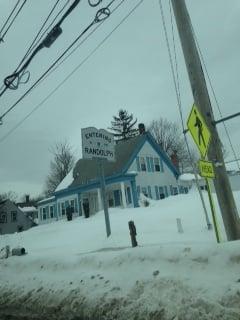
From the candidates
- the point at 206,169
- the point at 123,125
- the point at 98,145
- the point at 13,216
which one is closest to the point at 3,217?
the point at 13,216

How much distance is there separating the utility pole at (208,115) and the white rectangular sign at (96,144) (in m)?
4.80

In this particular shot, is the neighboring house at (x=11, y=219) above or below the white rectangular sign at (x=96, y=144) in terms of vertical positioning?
above

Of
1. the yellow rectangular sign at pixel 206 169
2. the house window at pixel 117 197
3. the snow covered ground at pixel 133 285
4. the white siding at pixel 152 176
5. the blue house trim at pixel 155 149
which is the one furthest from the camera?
the white siding at pixel 152 176

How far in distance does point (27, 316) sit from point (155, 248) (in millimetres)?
2585

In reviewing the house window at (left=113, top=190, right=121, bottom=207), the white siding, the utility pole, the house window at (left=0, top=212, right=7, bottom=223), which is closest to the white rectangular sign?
the utility pole

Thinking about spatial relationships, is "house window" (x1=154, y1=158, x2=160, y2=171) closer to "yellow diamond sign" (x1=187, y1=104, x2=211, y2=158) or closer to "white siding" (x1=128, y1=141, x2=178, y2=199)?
"white siding" (x1=128, y1=141, x2=178, y2=199)

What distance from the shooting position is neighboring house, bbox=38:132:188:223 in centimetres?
3706

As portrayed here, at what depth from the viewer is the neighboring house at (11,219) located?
68.3 metres

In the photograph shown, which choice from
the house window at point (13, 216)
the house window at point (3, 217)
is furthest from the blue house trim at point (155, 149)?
the house window at point (13, 216)

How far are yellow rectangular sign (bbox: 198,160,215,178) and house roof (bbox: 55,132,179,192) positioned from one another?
26690mm

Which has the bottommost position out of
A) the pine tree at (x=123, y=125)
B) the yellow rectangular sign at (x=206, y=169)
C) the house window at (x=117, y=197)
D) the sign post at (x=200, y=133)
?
the yellow rectangular sign at (x=206, y=169)

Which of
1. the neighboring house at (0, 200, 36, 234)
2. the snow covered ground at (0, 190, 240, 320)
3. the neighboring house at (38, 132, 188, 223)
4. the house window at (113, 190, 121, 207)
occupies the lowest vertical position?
the snow covered ground at (0, 190, 240, 320)

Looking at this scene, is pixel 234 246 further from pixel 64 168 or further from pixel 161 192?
pixel 64 168

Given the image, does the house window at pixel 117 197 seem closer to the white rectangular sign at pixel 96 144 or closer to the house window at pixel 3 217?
the white rectangular sign at pixel 96 144
